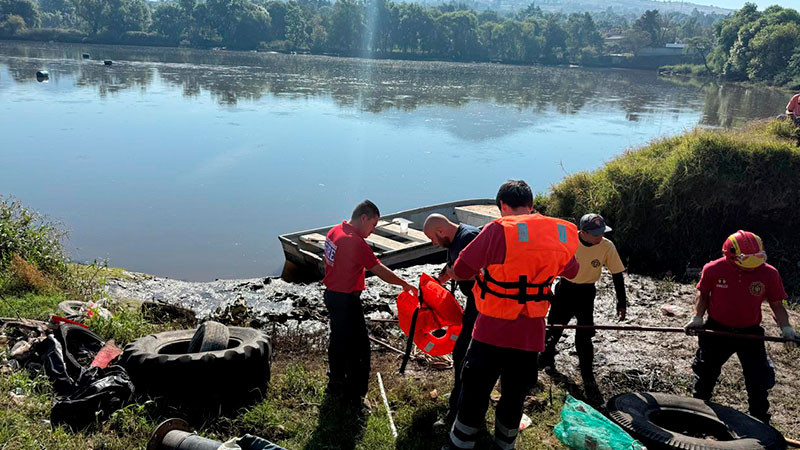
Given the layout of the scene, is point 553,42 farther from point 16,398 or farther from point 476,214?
point 16,398

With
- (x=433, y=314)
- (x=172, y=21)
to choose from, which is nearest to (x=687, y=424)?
(x=433, y=314)

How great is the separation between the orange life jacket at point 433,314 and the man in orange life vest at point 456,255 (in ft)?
1.03

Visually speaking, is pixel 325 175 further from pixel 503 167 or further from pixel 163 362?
pixel 163 362

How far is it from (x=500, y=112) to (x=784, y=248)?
26.2 metres

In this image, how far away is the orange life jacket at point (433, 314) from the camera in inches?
213

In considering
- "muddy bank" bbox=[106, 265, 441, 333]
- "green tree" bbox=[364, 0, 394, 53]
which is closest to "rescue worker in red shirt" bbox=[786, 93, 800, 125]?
"muddy bank" bbox=[106, 265, 441, 333]

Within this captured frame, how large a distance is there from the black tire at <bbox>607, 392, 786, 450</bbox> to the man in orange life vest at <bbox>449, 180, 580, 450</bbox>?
1241 mm

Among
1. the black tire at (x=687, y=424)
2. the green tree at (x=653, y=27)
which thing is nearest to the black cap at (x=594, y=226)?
the black tire at (x=687, y=424)

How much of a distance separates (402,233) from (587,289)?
6.99 metres

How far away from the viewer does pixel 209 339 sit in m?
5.33

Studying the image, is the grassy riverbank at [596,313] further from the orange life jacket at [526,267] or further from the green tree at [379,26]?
the green tree at [379,26]

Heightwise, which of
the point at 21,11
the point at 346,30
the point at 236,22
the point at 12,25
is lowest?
the point at 12,25

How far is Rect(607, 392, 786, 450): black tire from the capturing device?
4508mm

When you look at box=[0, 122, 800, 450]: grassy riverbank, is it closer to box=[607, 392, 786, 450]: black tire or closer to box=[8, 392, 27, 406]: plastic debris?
box=[8, 392, 27, 406]: plastic debris
